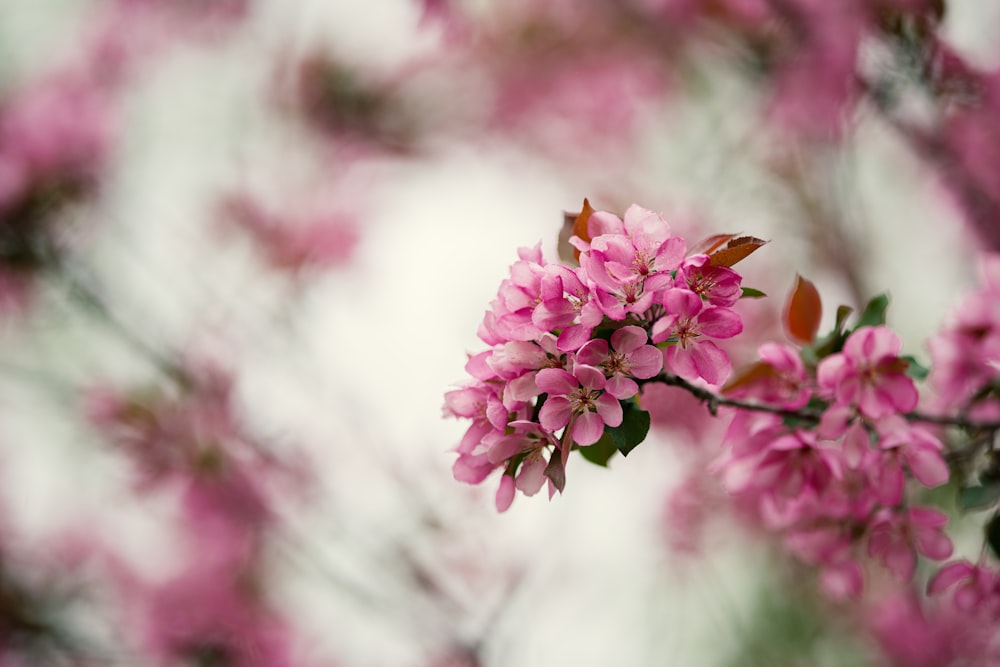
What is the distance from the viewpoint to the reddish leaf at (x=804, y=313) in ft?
2.70

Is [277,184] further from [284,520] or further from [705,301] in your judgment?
[705,301]

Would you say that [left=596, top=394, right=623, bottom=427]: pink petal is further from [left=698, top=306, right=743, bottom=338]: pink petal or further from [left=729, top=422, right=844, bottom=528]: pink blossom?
[left=729, top=422, right=844, bottom=528]: pink blossom

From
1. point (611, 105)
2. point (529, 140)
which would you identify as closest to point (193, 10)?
point (529, 140)

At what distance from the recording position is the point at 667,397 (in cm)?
208

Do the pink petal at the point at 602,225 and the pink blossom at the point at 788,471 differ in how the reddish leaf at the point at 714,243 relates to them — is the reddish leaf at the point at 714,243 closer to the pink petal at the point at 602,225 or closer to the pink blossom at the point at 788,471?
the pink petal at the point at 602,225

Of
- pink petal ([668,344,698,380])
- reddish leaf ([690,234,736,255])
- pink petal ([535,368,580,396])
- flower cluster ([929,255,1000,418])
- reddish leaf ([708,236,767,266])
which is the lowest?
pink petal ([535,368,580,396])

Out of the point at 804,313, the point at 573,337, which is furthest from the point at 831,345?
the point at 573,337

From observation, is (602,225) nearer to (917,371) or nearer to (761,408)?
(761,408)

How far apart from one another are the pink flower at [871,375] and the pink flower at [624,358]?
0.22m

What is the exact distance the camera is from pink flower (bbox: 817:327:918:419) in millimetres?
720

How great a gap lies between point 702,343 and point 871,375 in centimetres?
22

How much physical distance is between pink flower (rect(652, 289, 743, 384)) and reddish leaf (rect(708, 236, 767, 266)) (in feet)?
0.13

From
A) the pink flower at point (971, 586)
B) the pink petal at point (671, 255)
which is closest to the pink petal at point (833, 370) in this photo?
the pink petal at point (671, 255)

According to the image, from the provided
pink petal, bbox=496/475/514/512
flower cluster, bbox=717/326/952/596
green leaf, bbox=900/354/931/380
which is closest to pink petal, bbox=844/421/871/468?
flower cluster, bbox=717/326/952/596
